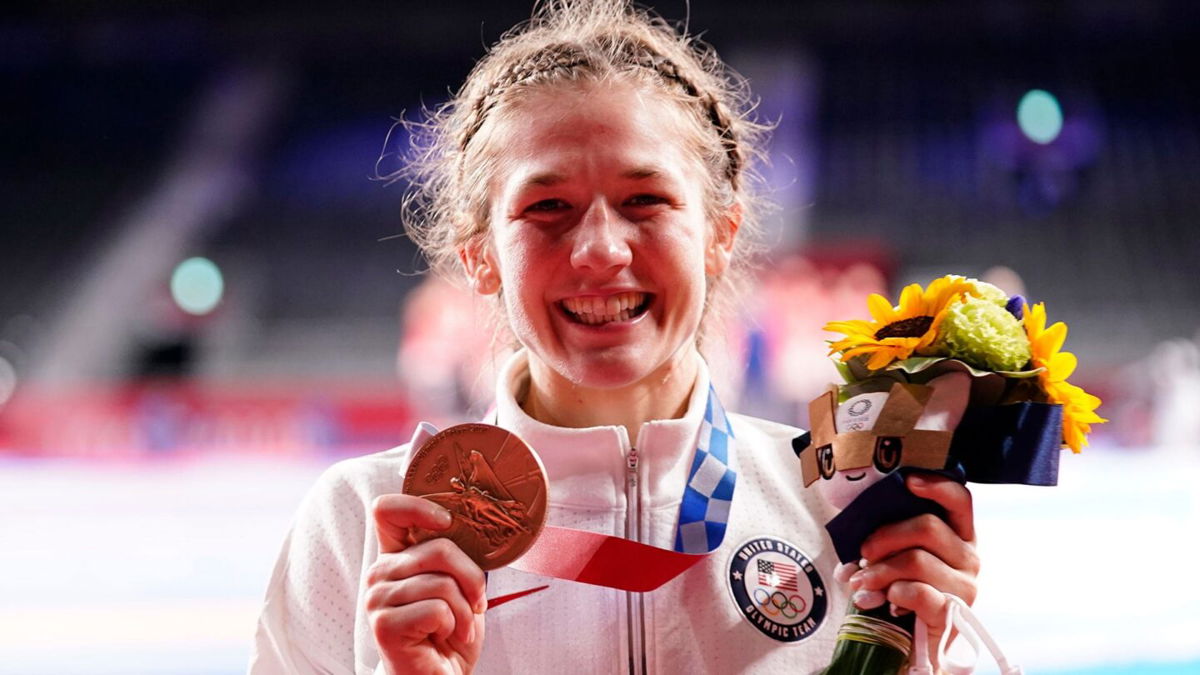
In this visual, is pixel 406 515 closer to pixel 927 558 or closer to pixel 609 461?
pixel 609 461

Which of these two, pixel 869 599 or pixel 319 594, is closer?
pixel 869 599

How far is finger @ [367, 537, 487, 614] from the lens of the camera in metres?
1.17

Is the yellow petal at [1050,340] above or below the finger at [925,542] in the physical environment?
above

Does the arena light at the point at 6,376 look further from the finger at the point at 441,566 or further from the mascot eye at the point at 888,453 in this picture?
the mascot eye at the point at 888,453

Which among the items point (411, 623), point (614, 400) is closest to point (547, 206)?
point (614, 400)

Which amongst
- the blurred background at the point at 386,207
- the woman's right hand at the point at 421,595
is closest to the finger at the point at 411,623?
the woman's right hand at the point at 421,595

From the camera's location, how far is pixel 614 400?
1501mm

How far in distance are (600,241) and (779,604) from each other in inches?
19.7

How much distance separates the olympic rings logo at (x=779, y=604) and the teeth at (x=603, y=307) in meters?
0.39

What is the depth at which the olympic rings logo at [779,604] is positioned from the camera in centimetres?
137

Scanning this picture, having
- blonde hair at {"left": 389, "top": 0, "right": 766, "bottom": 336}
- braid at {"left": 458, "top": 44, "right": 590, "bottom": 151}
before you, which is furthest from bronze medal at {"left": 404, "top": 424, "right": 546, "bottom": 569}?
braid at {"left": 458, "top": 44, "right": 590, "bottom": 151}

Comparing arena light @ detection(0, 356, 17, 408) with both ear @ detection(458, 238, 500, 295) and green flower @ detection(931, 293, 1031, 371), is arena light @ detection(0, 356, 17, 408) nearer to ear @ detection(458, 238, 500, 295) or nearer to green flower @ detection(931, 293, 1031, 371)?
ear @ detection(458, 238, 500, 295)

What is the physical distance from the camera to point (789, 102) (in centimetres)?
1391

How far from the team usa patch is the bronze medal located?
32 centimetres
